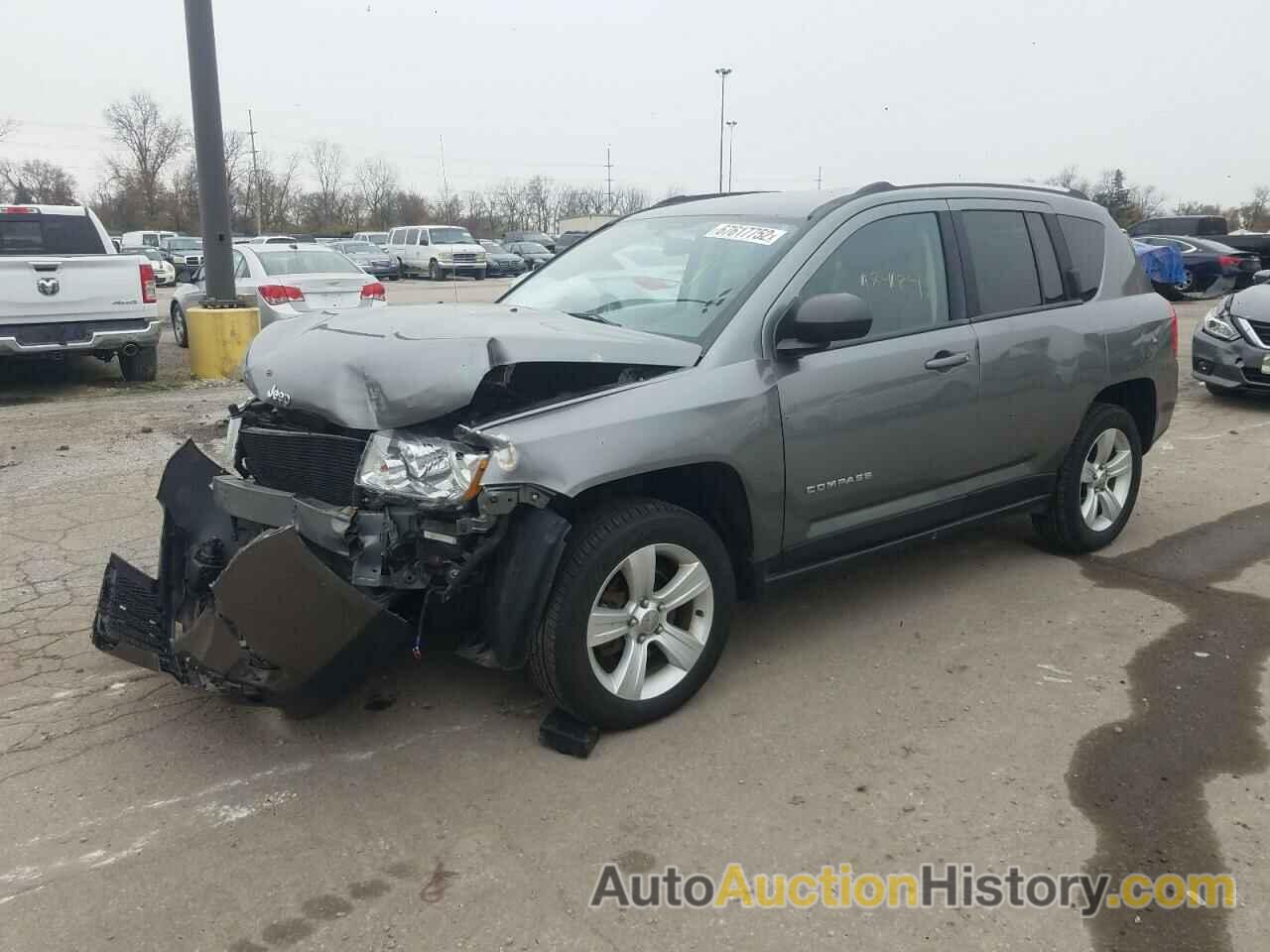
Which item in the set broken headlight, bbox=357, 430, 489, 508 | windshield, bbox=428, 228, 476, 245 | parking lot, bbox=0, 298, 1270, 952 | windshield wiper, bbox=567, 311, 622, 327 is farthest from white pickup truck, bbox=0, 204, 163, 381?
windshield, bbox=428, 228, 476, 245

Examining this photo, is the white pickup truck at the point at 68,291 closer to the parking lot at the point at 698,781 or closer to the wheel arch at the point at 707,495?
the parking lot at the point at 698,781

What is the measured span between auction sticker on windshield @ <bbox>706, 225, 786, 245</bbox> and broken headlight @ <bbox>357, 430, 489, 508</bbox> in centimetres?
161

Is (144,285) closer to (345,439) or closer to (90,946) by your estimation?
(345,439)

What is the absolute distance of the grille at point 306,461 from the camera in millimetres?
3305

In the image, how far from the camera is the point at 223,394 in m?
10.2

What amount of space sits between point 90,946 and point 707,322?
2.66 m

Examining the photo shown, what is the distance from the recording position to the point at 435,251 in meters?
36.3

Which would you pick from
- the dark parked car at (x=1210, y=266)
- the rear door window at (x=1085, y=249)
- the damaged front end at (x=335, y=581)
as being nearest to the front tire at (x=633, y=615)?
the damaged front end at (x=335, y=581)

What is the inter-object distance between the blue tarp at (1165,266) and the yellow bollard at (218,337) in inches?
748

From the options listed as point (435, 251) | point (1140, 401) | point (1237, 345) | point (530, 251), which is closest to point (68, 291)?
point (1140, 401)

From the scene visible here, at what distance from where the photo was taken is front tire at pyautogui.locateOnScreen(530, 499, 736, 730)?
3205mm

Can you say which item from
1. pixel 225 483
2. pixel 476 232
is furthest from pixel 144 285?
pixel 476 232

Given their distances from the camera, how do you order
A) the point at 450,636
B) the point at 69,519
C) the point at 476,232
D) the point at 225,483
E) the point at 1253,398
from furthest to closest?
the point at 476,232, the point at 1253,398, the point at 69,519, the point at 225,483, the point at 450,636

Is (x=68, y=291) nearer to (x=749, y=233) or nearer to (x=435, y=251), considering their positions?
(x=749, y=233)
